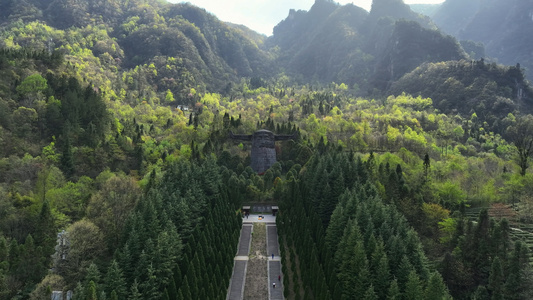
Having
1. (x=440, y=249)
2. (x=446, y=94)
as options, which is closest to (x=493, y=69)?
(x=446, y=94)

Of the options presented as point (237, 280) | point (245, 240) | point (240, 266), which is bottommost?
point (237, 280)

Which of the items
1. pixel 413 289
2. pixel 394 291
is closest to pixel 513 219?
pixel 413 289

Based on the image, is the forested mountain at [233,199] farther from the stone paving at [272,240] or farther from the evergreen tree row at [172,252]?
the stone paving at [272,240]

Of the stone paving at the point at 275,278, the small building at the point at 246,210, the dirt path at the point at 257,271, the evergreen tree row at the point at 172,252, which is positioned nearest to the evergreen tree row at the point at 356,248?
the stone paving at the point at 275,278

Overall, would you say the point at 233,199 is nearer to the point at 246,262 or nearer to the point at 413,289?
the point at 246,262

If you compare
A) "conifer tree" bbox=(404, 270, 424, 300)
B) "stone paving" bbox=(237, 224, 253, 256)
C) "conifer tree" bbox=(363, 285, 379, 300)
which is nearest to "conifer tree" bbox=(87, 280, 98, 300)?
"stone paving" bbox=(237, 224, 253, 256)

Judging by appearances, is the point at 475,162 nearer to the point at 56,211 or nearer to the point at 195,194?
the point at 195,194

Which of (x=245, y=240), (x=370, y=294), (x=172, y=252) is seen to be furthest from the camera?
(x=245, y=240)
